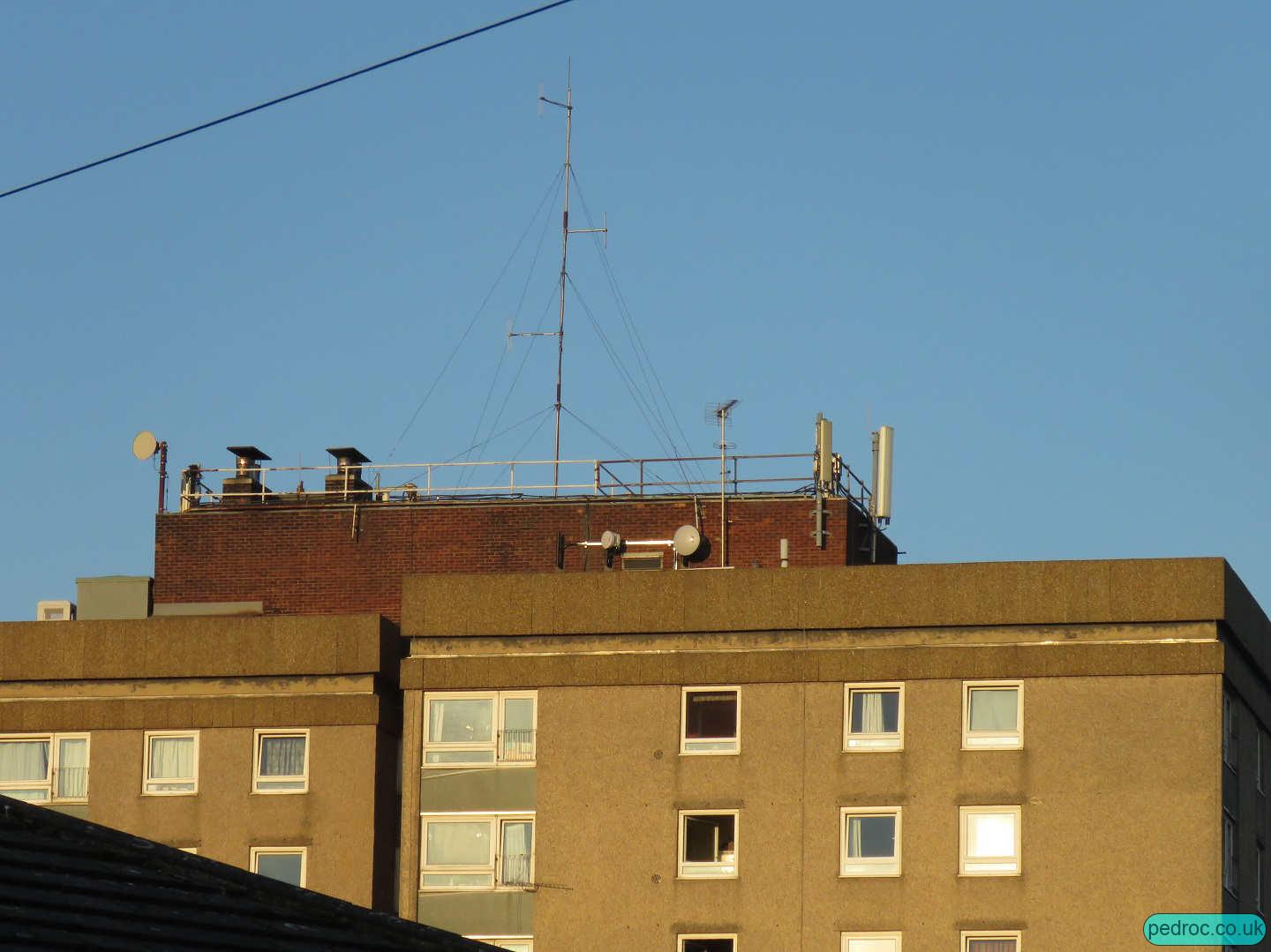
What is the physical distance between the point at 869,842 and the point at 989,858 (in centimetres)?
212

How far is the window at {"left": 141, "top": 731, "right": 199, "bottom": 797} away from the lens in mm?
44688

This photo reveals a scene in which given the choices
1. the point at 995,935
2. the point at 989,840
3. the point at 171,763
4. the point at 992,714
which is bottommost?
the point at 995,935

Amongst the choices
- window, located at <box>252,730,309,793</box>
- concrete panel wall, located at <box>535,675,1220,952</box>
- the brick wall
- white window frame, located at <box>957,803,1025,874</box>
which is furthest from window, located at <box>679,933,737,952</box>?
the brick wall

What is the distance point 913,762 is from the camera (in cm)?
4203

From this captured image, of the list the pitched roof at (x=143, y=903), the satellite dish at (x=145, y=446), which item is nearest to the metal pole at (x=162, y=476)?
the satellite dish at (x=145, y=446)

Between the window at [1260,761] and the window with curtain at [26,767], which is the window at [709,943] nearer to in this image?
the window at [1260,761]

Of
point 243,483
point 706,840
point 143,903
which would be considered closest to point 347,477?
point 243,483

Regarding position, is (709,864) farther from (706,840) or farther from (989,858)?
(989,858)

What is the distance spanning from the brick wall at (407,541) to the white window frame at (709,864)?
9.71 m

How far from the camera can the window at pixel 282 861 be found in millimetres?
43531

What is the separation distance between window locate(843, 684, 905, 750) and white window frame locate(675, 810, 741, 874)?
2429 mm

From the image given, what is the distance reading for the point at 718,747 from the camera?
42875mm

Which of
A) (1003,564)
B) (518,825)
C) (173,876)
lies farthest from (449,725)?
(173,876)

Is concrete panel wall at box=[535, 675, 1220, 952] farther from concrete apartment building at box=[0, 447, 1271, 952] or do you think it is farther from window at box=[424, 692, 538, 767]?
window at box=[424, 692, 538, 767]
